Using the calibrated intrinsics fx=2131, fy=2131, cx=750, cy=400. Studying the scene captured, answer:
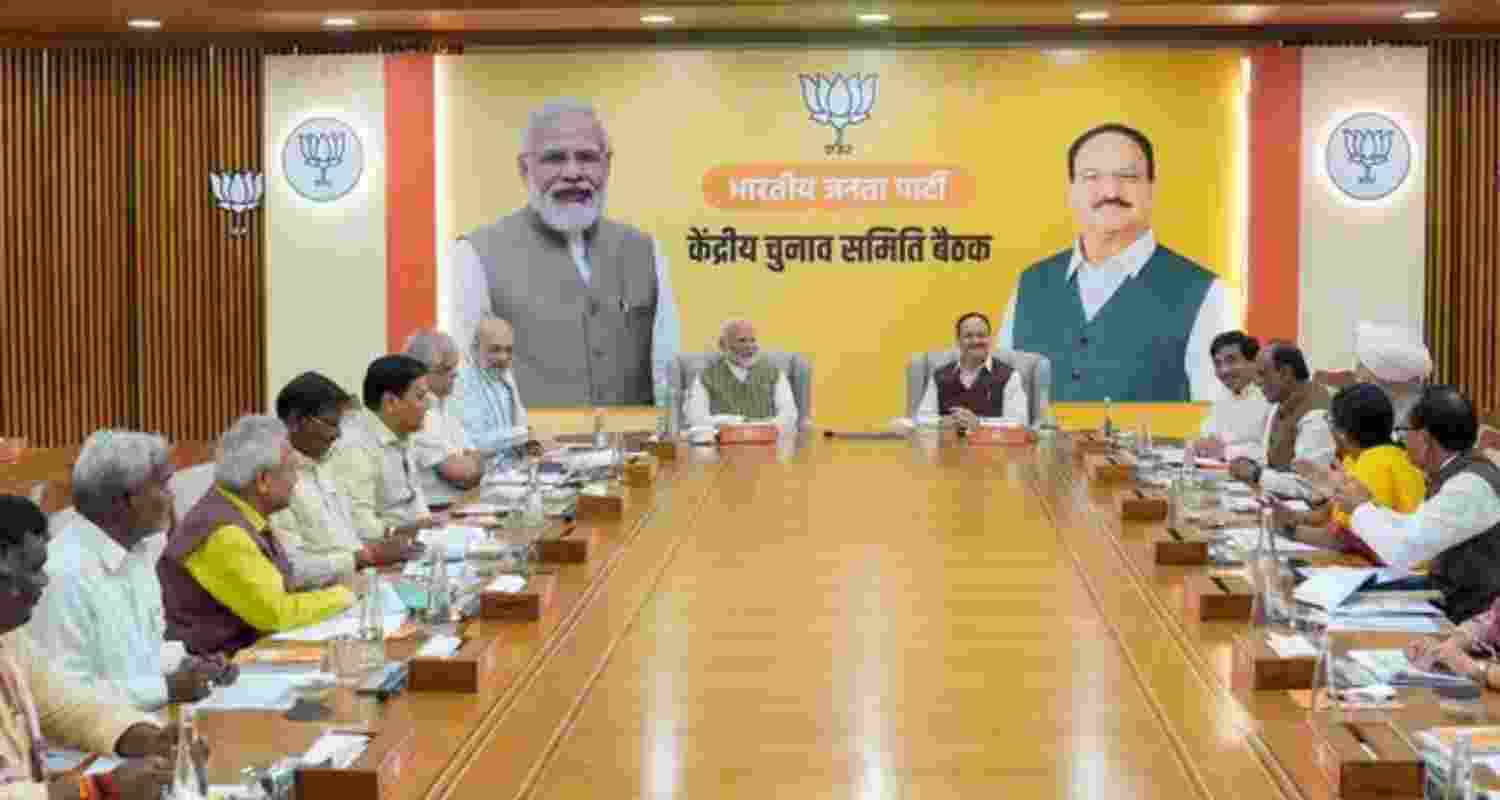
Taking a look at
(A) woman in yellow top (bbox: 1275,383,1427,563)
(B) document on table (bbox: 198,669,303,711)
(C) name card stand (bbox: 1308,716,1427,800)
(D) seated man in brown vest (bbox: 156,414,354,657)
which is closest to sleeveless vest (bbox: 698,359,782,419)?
(A) woman in yellow top (bbox: 1275,383,1427,563)

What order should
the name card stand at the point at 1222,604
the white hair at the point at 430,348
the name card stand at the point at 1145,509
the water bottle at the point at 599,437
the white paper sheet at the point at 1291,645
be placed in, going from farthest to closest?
the water bottle at the point at 599,437 < the white hair at the point at 430,348 < the name card stand at the point at 1145,509 < the name card stand at the point at 1222,604 < the white paper sheet at the point at 1291,645

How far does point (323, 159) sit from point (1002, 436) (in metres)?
4.32

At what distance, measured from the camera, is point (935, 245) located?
1109cm

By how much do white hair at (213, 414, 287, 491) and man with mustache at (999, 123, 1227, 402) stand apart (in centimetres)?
644

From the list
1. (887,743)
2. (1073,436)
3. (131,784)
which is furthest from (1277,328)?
(131,784)

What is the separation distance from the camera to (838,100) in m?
11.1

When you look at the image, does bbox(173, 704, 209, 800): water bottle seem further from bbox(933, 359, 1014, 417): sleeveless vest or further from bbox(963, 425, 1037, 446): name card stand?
bbox(933, 359, 1014, 417): sleeveless vest

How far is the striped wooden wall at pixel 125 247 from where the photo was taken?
36.8ft

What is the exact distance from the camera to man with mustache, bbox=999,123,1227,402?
1100 centimetres

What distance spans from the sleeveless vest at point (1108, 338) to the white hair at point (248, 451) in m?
6.43

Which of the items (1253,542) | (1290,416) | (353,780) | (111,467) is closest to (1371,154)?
(1290,416)

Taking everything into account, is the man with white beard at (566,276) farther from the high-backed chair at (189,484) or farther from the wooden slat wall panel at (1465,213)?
the wooden slat wall panel at (1465,213)

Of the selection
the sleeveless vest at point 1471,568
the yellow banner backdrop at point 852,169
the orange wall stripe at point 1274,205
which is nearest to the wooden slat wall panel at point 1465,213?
the orange wall stripe at point 1274,205

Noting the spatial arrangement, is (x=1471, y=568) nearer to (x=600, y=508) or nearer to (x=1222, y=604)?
(x=1222, y=604)
